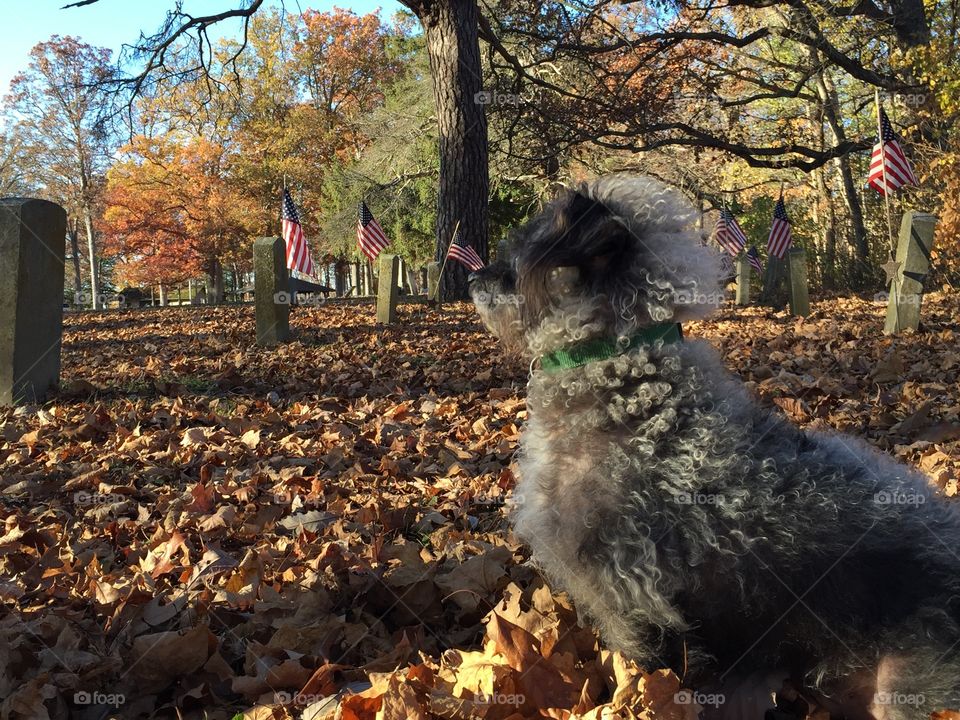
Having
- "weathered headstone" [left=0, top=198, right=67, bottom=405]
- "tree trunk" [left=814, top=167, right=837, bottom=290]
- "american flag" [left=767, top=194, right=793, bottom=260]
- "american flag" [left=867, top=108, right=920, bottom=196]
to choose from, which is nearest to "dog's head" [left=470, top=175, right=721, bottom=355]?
"weathered headstone" [left=0, top=198, right=67, bottom=405]

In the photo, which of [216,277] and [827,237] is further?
[216,277]

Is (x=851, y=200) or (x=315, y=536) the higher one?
(x=851, y=200)

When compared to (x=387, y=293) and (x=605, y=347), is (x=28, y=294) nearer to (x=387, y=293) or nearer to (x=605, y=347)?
(x=387, y=293)

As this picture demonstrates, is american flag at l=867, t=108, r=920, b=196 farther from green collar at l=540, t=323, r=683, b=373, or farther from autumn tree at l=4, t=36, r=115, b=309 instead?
autumn tree at l=4, t=36, r=115, b=309

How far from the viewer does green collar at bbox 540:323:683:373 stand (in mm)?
2549

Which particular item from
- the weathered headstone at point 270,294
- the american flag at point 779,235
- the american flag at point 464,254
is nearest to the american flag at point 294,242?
the american flag at point 464,254

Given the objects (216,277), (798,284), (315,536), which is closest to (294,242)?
(798,284)

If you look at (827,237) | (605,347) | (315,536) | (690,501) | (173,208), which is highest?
→ (173,208)

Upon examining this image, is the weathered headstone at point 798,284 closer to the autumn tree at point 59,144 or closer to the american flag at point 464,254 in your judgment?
the american flag at point 464,254

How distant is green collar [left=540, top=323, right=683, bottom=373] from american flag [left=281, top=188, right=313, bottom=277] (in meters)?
14.3

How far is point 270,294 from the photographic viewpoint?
11656mm

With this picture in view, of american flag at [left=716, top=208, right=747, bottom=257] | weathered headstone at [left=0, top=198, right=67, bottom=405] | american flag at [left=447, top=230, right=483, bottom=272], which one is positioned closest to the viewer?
weathered headstone at [left=0, top=198, right=67, bottom=405]

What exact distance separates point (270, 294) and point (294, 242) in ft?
16.5

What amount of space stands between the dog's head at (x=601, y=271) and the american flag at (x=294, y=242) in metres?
14.2
